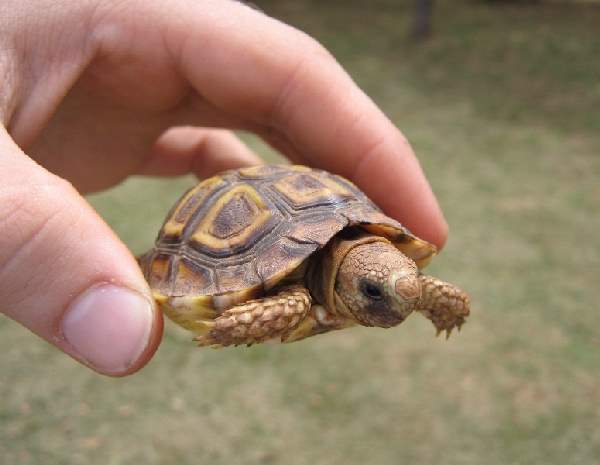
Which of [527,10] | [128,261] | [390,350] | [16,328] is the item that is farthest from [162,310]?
[527,10]

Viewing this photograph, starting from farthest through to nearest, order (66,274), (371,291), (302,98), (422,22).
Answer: (422,22) → (302,98) → (371,291) → (66,274)

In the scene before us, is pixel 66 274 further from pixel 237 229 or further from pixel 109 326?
pixel 237 229

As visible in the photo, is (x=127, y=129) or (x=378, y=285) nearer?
(x=378, y=285)

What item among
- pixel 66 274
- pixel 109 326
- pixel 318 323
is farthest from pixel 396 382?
pixel 66 274

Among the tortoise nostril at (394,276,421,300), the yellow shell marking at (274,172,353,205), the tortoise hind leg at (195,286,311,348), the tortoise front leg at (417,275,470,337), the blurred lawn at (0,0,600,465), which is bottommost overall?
the blurred lawn at (0,0,600,465)

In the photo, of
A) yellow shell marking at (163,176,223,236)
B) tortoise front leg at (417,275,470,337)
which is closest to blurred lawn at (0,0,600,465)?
tortoise front leg at (417,275,470,337)

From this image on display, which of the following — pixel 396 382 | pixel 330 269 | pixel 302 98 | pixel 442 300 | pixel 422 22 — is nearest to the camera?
pixel 330 269

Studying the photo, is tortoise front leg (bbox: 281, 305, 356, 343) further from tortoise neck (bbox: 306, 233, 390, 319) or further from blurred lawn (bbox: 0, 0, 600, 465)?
blurred lawn (bbox: 0, 0, 600, 465)
